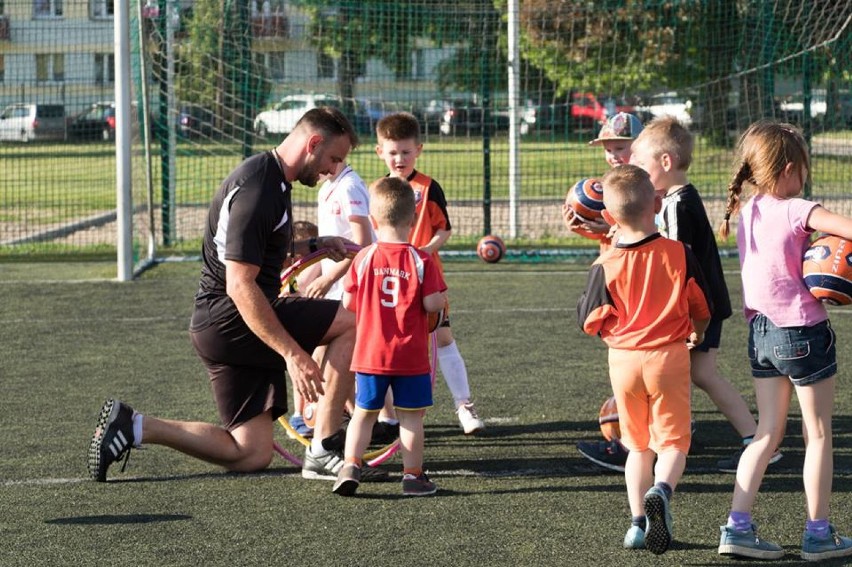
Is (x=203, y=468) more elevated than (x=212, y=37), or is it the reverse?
(x=212, y=37)

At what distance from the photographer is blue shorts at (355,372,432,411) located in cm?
569

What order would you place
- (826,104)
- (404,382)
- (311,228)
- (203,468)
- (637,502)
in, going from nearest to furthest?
(637,502)
(404,382)
(203,468)
(311,228)
(826,104)

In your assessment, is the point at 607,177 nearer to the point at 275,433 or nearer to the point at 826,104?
the point at 275,433

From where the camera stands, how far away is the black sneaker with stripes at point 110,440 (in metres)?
5.70

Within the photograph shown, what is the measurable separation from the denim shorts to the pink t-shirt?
0.11 ft

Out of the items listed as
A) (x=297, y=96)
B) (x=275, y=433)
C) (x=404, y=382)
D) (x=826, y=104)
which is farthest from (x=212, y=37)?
(x=404, y=382)

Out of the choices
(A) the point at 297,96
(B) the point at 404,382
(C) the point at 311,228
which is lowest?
(B) the point at 404,382

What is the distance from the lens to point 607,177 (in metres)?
4.93

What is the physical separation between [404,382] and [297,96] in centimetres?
1086

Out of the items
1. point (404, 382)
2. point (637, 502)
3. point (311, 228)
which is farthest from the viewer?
point (311, 228)

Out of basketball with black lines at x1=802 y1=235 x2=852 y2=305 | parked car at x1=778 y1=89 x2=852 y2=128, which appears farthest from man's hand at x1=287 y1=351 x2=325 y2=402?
parked car at x1=778 y1=89 x2=852 y2=128

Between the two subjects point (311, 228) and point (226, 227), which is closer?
point (226, 227)

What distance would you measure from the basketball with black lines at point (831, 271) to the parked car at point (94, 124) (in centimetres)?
1507

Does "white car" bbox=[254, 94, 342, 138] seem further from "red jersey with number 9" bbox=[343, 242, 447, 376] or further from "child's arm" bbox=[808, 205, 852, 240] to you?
"child's arm" bbox=[808, 205, 852, 240]
